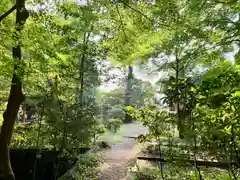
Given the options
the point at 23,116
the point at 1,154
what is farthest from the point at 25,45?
the point at 23,116

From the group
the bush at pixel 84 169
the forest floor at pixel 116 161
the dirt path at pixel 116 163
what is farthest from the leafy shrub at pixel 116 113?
the bush at pixel 84 169

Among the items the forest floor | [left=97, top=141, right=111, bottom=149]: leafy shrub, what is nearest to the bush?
the forest floor

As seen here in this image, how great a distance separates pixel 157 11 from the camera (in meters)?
3.42

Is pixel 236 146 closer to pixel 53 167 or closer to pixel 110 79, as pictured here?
pixel 53 167

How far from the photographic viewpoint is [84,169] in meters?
4.05

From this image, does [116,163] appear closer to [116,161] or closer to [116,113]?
[116,161]

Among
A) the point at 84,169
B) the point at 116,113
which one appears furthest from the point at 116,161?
the point at 116,113

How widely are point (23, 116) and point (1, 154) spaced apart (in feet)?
12.3

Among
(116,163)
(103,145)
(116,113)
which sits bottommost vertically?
(116,163)

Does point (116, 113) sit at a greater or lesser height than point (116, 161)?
greater

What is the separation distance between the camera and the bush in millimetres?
3611

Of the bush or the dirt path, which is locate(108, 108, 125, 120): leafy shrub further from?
the bush

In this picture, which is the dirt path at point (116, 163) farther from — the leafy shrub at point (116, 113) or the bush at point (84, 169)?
the leafy shrub at point (116, 113)

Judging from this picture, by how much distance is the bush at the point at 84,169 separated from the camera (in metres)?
3.61
